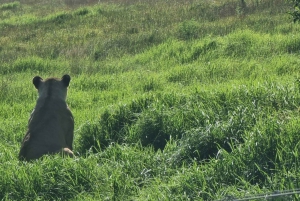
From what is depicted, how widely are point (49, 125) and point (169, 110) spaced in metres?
1.62

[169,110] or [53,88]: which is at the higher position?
[53,88]

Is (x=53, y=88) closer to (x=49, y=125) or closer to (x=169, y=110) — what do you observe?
(x=49, y=125)

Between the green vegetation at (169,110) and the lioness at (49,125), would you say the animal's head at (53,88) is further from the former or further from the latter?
the green vegetation at (169,110)

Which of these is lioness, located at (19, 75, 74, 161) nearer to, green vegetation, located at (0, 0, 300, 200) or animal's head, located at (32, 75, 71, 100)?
animal's head, located at (32, 75, 71, 100)

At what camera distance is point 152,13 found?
1822 centimetres

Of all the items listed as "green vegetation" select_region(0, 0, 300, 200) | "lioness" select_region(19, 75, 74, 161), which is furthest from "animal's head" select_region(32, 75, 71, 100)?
"green vegetation" select_region(0, 0, 300, 200)

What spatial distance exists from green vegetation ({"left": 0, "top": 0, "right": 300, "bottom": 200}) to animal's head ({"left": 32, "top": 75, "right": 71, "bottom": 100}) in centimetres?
56

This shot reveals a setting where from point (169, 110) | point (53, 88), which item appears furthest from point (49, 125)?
point (169, 110)

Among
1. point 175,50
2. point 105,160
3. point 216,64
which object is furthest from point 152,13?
point 105,160

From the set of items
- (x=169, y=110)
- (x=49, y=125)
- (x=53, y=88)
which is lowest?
(x=169, y=110)

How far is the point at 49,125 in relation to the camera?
5930 mm

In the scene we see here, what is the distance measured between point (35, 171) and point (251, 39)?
7.58 metres

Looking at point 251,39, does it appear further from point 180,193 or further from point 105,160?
point 180,193

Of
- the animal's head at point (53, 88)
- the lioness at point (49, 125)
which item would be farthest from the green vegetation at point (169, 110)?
the animal's head at point (53, 88)
